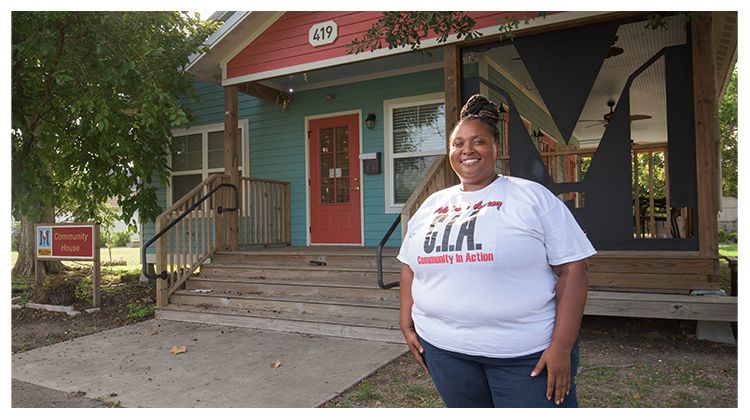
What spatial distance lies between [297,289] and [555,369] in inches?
188

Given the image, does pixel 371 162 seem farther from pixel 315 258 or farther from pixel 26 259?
pixel 26 259

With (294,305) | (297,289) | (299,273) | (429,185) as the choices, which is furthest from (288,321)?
(429,185)

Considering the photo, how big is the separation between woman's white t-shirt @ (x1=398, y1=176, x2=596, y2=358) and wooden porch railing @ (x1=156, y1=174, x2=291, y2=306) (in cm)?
555

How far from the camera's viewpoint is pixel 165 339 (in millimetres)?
5332

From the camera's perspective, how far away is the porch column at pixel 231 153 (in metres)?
7.41

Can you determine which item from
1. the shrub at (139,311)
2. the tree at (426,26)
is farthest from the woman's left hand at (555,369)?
the shrub at (139,311)

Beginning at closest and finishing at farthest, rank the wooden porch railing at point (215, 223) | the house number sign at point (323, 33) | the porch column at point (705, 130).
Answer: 1. the porch column at point (705, 130)
2. the house number sign at point (323, 33)
3. the wooden porch railing at point (215, 223)

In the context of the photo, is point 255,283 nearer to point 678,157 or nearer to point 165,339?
point 165,339

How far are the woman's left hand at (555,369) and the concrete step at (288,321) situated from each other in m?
3.37

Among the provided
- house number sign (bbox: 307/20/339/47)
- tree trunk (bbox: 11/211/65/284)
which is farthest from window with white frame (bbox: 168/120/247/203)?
tree trunk (bbox: 11/211/65/284)

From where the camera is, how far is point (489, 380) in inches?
64.7

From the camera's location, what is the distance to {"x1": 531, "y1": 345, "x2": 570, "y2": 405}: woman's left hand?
5.08 ft

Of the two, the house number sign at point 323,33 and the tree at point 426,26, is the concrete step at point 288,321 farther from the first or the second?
the house number sign at point 323,33

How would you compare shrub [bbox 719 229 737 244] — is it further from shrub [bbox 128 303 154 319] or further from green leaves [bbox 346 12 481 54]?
shrub [bbox 128 303 154 319]
